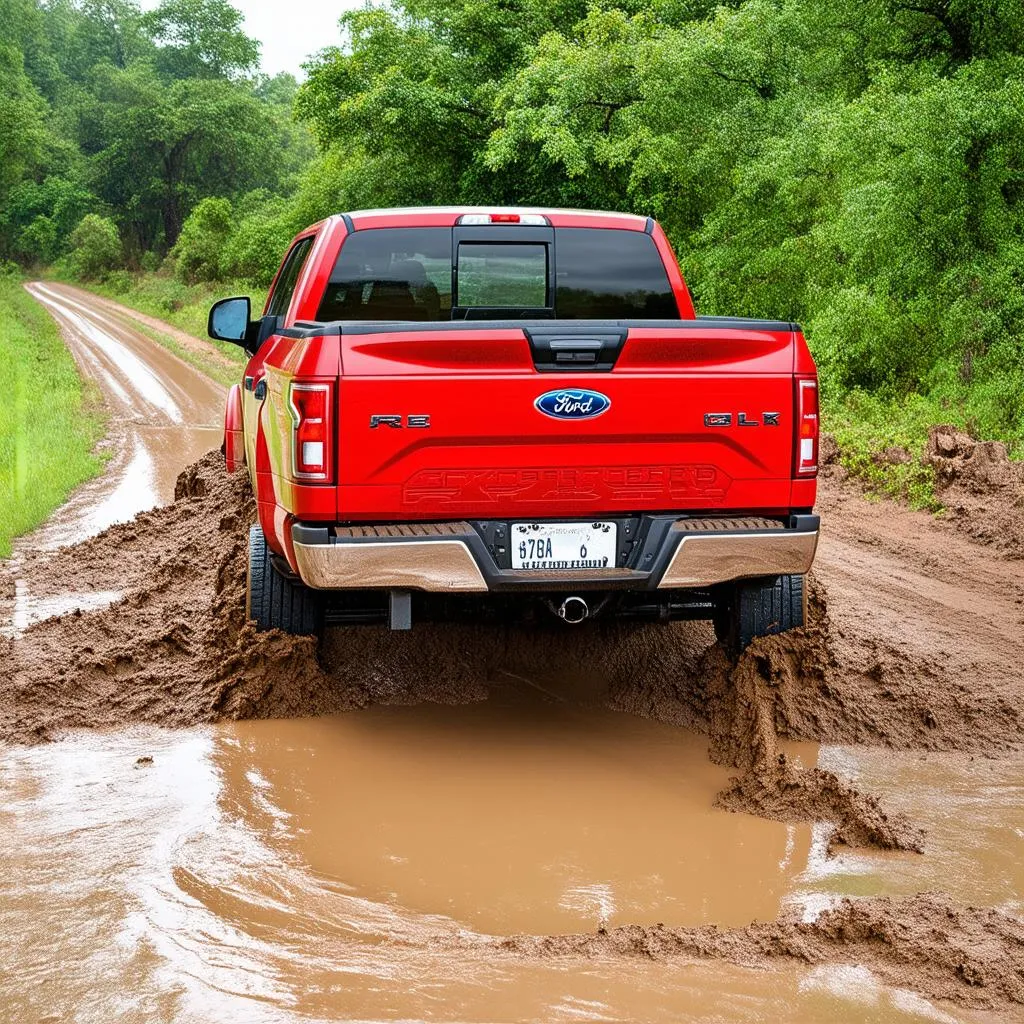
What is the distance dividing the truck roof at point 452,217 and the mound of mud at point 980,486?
4.10 metres

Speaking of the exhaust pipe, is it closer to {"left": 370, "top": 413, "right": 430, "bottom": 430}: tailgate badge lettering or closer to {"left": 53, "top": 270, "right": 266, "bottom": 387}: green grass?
{"left": 370, "top": 413, "right": 430, "bottom": 430}: tailgate badge lettering

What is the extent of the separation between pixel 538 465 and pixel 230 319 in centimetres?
258

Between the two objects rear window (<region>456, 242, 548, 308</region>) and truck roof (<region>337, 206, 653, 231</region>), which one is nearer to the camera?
truck roof (<region>337, 206, 653, 231</region>)

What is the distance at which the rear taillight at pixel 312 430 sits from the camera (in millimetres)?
4402

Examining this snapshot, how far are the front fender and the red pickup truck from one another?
9.52ft

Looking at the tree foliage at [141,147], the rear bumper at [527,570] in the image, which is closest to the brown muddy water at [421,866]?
the rear bumper at [527,570]

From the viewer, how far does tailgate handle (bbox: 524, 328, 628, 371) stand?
4543 millimetres

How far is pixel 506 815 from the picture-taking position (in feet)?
14.3

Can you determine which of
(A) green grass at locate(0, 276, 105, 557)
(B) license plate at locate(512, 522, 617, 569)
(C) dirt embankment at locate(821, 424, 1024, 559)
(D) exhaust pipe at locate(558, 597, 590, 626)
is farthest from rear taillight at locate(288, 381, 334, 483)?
(C) dirt embankment at locate(821, 424, 1024, 559)

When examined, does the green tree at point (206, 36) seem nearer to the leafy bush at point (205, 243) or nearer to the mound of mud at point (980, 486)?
the leafy bush at point (205, 243)

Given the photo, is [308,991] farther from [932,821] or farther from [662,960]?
[932,821]

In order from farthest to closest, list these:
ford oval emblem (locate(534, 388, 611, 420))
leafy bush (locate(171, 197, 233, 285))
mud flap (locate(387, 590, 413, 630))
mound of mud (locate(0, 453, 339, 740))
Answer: leafy bush (locate(171, 197, 233, 285)), mound of mud (locate(0, 453, 339, 740)), mud flap (locate(387, 590, 413, 630)), ford oval emblem (locate(534, 388, 611, 420))

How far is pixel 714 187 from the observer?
1750cm

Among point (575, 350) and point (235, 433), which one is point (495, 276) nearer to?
point (575, 350)
